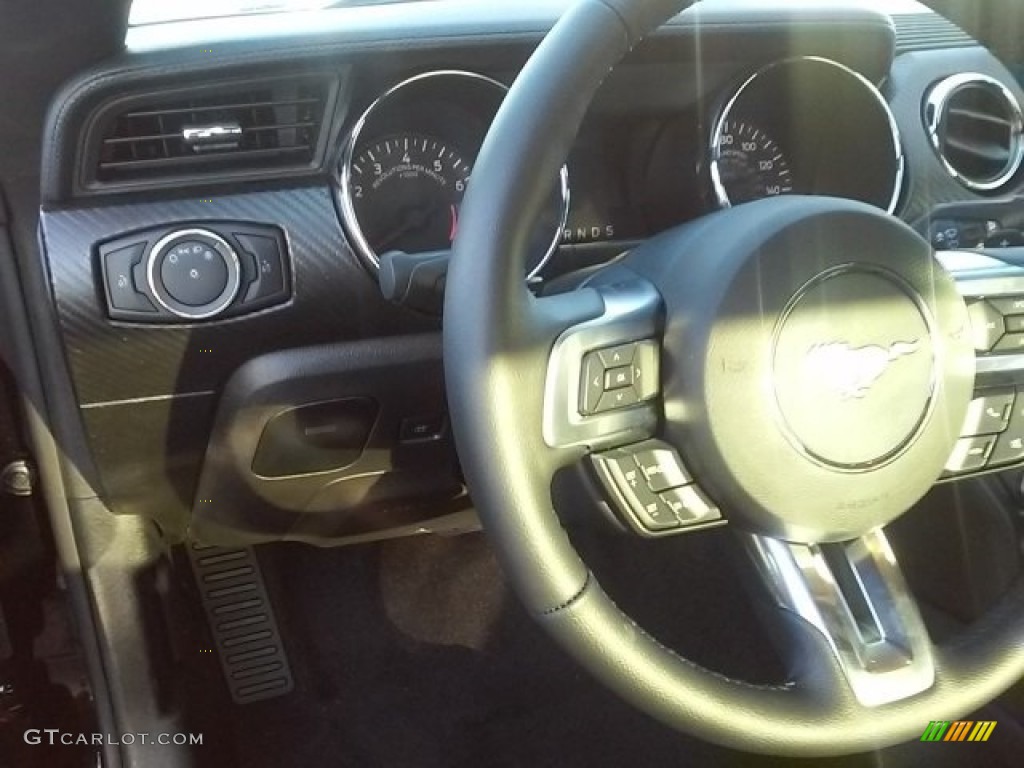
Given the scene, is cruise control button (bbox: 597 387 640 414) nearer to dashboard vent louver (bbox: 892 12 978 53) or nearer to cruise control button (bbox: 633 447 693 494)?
cruise control button (bbox: 633 447 693 494)

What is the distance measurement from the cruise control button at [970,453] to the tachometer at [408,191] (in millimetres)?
540

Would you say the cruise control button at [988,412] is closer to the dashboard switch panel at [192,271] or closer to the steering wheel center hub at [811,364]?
the steering wheel center hub at [811,364]

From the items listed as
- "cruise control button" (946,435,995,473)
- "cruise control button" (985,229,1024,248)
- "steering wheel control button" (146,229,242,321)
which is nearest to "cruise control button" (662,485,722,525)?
"cruise control button" (946,435,995,473)

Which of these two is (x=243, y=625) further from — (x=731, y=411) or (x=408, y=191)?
(x=731, y=411)

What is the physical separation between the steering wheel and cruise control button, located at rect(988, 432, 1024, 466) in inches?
3.8

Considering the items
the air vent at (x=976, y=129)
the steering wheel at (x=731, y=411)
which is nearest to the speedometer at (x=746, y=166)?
the air vent at (x=976, y=129)

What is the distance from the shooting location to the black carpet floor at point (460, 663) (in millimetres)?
1893

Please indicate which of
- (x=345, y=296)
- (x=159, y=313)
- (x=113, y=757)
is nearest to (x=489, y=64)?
(x=345, y=296)

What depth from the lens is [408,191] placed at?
53.4 inches

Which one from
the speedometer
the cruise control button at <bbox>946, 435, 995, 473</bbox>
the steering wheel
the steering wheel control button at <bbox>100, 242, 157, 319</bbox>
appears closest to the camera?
the steering wheel

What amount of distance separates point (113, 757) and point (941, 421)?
1.08 metres

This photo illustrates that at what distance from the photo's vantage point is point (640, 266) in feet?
3.58

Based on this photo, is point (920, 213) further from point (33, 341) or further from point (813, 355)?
point (33, 341)

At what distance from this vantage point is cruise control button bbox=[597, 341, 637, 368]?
979 millimetres
